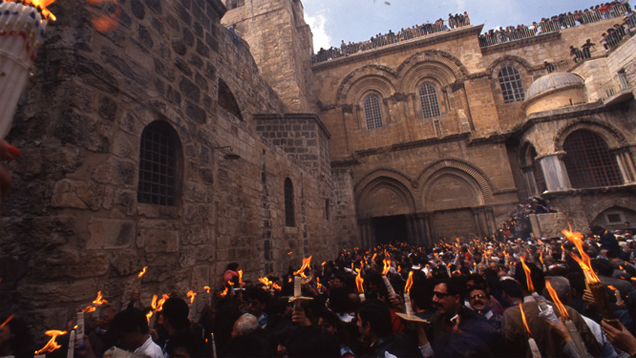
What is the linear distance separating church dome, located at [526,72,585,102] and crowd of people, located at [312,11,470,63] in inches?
254

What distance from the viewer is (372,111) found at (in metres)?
21.0

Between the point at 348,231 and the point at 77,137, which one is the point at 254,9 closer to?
Answer: the point at 348,231

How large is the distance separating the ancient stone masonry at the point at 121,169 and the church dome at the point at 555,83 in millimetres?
17121

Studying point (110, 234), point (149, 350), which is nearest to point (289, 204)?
point (110, 234)

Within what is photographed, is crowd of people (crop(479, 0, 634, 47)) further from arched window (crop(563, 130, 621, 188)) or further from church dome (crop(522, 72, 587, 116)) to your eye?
arched window (crop(563, 130, 621, 188))

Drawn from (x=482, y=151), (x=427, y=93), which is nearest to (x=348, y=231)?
(x=482, y=151)

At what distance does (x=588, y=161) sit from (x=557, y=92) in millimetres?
3784

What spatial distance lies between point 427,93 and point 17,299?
69.9 feet

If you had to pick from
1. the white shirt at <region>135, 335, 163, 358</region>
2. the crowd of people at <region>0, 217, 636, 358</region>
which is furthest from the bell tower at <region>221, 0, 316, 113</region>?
the white shirt at <region>135, 335, 163, 358</region>

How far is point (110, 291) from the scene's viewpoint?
9.64ft

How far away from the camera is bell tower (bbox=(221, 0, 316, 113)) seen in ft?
59.1

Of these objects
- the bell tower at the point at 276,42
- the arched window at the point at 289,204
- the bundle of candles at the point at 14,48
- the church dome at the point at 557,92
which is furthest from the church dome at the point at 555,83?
the bundle of candles at the point at 14,48

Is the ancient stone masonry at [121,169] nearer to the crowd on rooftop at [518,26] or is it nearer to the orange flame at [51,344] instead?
the orange flame at [51,344]

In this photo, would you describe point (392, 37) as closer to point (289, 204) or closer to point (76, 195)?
point (289, 204)
